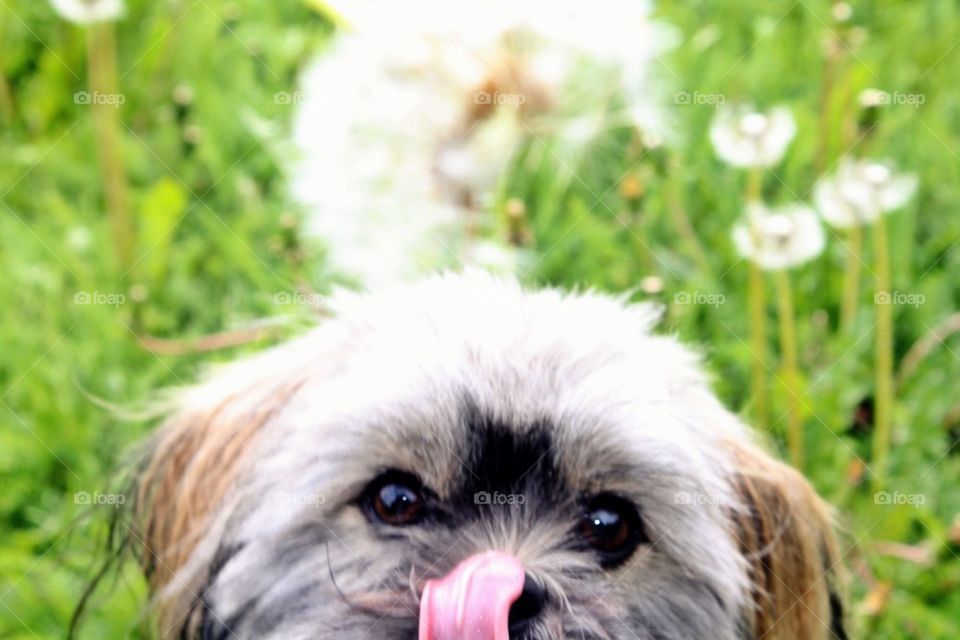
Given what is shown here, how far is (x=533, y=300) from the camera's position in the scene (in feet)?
9.57

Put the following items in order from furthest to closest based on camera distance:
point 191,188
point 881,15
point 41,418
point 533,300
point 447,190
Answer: point 881,15, point 191,188, point 447,190, point 41,418, point 533,300

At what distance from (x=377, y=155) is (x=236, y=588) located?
227 centimetres

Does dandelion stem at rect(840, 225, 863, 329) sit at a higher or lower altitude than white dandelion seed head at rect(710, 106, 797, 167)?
lower

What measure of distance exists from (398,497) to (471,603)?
1.17 feet

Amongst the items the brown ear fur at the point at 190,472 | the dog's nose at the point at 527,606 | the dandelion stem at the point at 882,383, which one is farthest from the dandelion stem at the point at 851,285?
the dog's nose at the point at 527,606

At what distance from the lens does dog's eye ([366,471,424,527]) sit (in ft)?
8.67

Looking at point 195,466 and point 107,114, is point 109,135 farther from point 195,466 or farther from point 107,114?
point 195,466

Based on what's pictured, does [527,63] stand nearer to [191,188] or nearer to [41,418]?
[191,188]

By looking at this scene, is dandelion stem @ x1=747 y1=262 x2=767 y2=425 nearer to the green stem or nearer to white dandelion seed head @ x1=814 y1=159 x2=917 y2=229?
white dandelion seed head @ x1=814 y1=159 x2=917 y2=229

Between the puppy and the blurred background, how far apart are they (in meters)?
0.89

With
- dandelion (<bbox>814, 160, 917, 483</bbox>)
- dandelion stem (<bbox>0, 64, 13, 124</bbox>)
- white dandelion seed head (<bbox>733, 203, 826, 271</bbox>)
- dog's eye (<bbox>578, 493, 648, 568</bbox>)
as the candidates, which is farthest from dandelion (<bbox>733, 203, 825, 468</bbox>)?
dandelion stem (<bbox>0, 64, 13, 124</bbox>)

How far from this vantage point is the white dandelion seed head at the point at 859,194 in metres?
3.87

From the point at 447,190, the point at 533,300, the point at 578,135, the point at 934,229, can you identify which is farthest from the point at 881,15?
the point at 533,300

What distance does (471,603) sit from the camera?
7.73 ft
